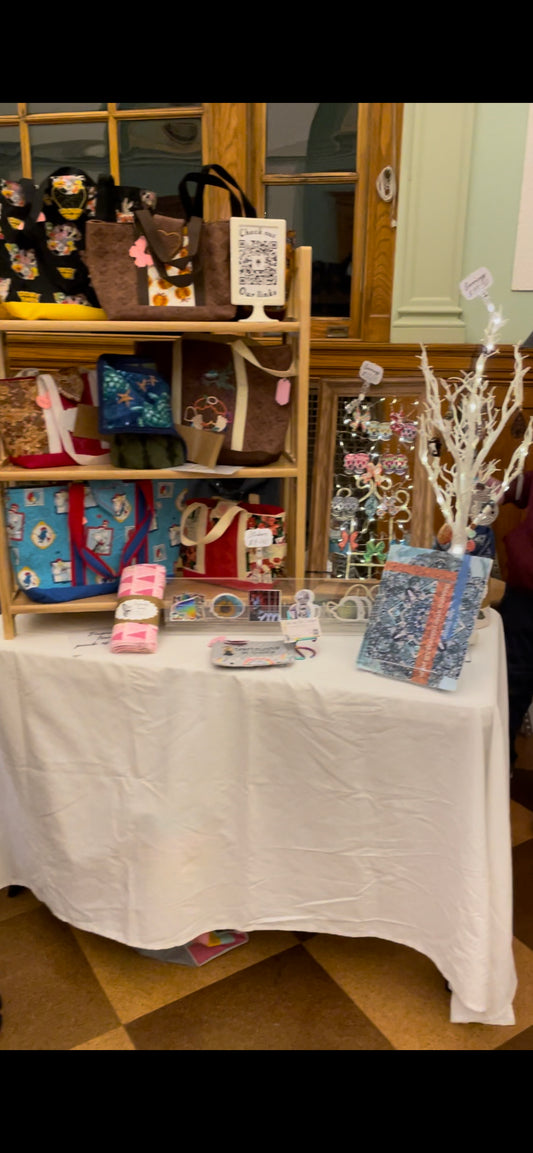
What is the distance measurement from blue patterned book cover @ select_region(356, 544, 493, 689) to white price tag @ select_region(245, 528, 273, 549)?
0.30 meters

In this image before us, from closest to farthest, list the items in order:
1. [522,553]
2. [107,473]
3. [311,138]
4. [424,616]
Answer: [424,616] → [107,473] → [522,553] → [311,138]

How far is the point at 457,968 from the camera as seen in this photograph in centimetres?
142

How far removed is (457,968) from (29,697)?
39.2 inches

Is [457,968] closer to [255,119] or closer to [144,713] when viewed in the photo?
[144,713]

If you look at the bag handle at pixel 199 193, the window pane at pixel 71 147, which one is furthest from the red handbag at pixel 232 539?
the window pane at pixel 71 147

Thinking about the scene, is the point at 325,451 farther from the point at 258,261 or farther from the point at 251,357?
the point at 258,261

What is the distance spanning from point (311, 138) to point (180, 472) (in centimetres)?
134

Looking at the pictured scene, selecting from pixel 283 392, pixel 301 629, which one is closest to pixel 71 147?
pixel 283 392

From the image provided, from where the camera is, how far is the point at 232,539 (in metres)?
1.70

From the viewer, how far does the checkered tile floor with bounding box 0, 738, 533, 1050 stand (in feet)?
4.84

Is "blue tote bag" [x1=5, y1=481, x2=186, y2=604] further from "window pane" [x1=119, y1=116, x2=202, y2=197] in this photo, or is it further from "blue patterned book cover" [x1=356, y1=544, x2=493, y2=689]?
"window pane" [x1=119, y1=116, x2=202, y2=197]

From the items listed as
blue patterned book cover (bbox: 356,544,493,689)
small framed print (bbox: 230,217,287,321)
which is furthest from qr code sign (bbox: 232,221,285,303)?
blue patterned book cover (bbox: 356,544,493,689)
